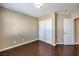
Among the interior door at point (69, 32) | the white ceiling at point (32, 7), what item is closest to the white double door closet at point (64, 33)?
the interior door at point (69, 32)

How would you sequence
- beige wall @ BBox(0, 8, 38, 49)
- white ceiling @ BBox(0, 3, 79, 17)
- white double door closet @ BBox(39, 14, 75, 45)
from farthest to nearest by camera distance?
white double door closet @ BBox(39, 14, 75, 45)
beige wall @ BBox(0, 8, 38, 49)
white ceiling @ BBox(0, 3, 79, 17)

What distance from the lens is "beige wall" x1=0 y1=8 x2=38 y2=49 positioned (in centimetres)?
231

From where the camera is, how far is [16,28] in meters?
2.32

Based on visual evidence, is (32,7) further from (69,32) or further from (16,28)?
(69,32)

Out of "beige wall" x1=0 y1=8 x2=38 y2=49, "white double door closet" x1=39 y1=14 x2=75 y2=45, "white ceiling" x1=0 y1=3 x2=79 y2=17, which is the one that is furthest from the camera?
"white double door closet" x1=39 y1=14 x2=75 y2=45

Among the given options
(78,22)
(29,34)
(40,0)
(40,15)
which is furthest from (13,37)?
(78,22)

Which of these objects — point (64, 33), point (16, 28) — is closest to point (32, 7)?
point (16, 28)

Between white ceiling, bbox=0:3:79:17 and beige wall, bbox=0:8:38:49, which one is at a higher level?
white ceiling, bbox=0:3:79:17

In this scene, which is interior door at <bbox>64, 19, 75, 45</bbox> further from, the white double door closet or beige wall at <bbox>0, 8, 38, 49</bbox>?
beige wall at <bbox>0, 8, 38, 49</bbox>

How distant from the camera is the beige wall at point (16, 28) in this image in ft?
7.59

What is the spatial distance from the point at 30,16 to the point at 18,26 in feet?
1.40

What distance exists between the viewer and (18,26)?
231cm

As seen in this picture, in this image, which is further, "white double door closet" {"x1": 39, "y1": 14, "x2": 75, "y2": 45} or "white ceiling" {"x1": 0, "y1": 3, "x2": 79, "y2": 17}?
"white double door closet" {"x1": 39, "y1": 14, "x2": 75, "y2": 45}

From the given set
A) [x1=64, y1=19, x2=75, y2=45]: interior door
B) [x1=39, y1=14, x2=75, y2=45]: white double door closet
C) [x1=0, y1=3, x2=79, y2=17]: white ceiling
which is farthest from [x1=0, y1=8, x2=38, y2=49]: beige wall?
[x1=64, y1=19, x2=75, y2=45]: interior door
